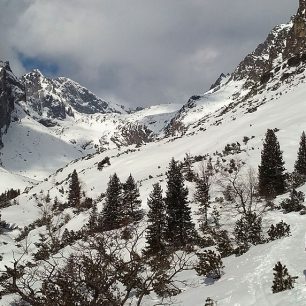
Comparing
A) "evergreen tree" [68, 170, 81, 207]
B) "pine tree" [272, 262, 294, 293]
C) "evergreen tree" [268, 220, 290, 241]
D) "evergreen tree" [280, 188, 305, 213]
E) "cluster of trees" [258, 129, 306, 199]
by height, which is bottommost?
"pine tree" [272, 262, 294, 293]

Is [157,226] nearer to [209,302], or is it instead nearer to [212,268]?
[212,268]

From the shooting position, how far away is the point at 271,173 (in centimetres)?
4322

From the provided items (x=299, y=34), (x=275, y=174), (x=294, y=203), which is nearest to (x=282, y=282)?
(x=294, y=203)

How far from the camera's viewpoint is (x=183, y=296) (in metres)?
19.0

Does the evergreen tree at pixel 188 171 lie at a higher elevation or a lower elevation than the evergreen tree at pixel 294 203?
higher

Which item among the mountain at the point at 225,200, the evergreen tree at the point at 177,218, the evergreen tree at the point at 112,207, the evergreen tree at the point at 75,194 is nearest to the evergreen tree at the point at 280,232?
the mountain at the point at 225,200

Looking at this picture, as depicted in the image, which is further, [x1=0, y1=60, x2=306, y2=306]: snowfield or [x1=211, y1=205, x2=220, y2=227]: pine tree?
[x1=211, y1=205, x2=220, y2=227]: pine tree

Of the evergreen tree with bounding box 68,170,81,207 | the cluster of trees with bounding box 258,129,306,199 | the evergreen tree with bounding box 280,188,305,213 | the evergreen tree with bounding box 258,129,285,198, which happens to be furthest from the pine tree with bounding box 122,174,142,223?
the evergreen tree with bounding box 280,188,305,213

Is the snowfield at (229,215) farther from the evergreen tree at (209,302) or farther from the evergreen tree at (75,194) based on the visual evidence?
the evergreen tree at (75,194)

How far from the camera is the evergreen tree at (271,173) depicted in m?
42.4

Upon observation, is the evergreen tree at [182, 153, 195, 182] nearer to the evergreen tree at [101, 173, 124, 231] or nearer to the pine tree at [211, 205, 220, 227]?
the evergreen tree at [101, 173, 124, 231]

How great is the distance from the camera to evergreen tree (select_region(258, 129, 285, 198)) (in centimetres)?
4241

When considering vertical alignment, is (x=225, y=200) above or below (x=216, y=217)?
above

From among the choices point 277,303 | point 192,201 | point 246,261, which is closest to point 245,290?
point 277,303
